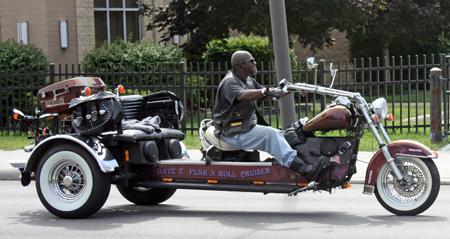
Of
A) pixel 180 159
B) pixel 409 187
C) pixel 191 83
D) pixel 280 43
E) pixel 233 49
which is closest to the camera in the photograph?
pixel 409 187

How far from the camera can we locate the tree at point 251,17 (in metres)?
17.4

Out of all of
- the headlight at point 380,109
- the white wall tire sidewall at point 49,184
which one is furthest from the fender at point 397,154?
the white wall tire sidewall at point 49,184

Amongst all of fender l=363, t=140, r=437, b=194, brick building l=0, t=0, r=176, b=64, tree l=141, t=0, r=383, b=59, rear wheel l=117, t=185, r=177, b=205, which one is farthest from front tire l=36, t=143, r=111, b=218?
brick building l=0, t=0, r=176, b=64

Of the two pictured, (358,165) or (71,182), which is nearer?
(71,182)

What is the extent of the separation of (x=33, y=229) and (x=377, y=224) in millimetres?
3408

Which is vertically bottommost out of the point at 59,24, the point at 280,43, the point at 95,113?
the point at 95,113

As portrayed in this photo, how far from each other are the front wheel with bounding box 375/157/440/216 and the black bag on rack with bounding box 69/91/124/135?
9.33 feet

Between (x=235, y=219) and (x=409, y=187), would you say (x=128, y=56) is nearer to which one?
(x=235, y=219)

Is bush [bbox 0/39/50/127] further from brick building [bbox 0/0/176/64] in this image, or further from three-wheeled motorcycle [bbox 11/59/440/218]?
three-wheeled motorcycle [bbox 11/59/440/218]

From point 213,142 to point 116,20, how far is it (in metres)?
15.0

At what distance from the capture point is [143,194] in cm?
727

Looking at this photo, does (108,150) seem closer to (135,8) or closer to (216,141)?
(216,141)

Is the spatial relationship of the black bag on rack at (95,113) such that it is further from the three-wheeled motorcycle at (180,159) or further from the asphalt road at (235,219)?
the asphalt road at (235,219)

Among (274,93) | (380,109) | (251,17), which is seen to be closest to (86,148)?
(274,93)
